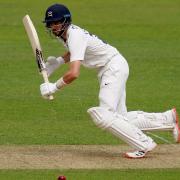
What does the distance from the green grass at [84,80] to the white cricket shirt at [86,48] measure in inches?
54.3

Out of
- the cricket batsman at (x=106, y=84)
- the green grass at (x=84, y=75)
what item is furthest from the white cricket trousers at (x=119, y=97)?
the green grass at (x=84, y=75)

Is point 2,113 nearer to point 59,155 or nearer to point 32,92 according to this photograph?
point 32,92

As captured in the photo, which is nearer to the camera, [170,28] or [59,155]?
[59,155]

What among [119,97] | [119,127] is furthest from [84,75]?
[119,127]

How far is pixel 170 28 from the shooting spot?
25438mm

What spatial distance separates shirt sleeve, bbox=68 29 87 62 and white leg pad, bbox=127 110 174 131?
112 centimetres

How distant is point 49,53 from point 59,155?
972 centimetres

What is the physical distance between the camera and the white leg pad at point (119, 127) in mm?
10031

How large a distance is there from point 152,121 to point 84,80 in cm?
617

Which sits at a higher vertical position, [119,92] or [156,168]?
[119,92]

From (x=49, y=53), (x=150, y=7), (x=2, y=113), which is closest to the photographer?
(x=2, y=113)

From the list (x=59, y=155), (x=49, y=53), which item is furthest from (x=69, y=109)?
(x=49, y=53)
